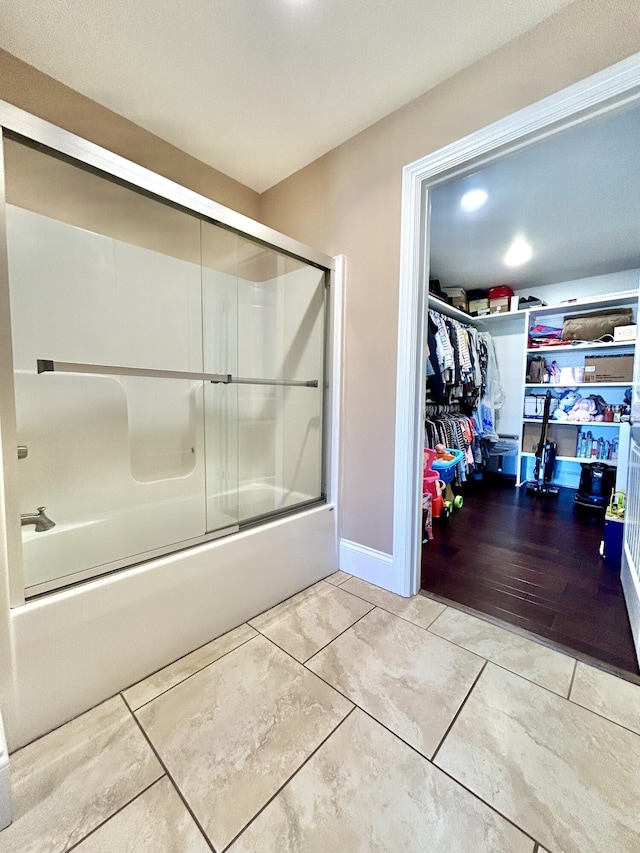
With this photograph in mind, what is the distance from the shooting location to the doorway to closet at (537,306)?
4.75 ft

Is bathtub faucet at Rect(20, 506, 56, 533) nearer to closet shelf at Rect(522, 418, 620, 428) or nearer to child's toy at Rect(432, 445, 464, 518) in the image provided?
child's toy at Rect(432, 445, 464, 518)

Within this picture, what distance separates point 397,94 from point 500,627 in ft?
7.50

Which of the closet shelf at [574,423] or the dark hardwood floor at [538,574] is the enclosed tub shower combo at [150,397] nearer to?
the dark hardwood floor at [538,574]

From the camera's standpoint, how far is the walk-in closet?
1.59 m

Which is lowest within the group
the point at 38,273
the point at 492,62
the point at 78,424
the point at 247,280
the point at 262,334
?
the point at 78,424

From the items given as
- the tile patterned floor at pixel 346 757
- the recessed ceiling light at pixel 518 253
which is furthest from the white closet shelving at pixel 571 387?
the tile patterned floor at pixel 346 757

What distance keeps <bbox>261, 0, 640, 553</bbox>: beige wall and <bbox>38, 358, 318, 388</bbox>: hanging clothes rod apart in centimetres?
42

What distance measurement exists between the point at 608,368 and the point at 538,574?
2.46 metres

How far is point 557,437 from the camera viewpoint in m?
3.58

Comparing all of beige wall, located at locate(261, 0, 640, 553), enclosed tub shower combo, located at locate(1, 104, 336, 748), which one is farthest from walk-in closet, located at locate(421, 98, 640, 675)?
enclosed tub shower combo, located at locate(1, 104, 336, 748)

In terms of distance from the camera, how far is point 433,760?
850 mm

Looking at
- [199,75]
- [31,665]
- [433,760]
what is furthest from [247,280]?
[433,760]

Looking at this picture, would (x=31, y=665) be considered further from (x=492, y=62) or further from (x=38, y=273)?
(x=492, y=62)

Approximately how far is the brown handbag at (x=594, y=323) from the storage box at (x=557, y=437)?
2.90 ft
